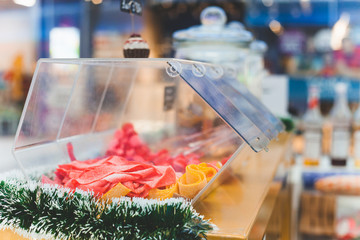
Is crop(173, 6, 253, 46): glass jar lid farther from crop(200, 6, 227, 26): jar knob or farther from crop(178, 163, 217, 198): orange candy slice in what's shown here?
crop(178, 163, 217, 198): orange candy slice

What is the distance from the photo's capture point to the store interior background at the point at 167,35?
451cm

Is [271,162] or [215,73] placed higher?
[215,73]

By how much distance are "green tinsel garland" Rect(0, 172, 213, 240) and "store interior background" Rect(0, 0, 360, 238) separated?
3.55m

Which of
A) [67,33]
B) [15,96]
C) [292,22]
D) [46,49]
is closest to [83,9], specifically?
[67,33]

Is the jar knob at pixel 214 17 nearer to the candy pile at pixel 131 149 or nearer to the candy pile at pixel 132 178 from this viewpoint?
the candy pile at pixel 131 149

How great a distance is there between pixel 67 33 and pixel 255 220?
410 cm

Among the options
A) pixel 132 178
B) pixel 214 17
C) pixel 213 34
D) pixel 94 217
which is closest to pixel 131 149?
pixel 132 178

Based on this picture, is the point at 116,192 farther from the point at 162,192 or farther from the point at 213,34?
the point at 213,34

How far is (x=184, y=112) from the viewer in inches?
62.9

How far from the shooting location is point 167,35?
4.75 meters

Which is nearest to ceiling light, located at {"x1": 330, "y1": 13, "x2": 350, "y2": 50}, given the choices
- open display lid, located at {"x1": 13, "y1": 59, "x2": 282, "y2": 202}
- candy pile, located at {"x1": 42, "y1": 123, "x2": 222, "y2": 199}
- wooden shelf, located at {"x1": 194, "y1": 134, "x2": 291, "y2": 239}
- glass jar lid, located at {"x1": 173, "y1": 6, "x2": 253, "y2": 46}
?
glass jar lid, located at {"x1": 173, "y1": 6, "x2": 253, "y2": 46}

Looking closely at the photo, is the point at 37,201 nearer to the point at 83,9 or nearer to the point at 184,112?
the point at 184,112

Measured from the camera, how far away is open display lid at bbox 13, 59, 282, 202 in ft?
3.64

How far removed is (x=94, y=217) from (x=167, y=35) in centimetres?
404
